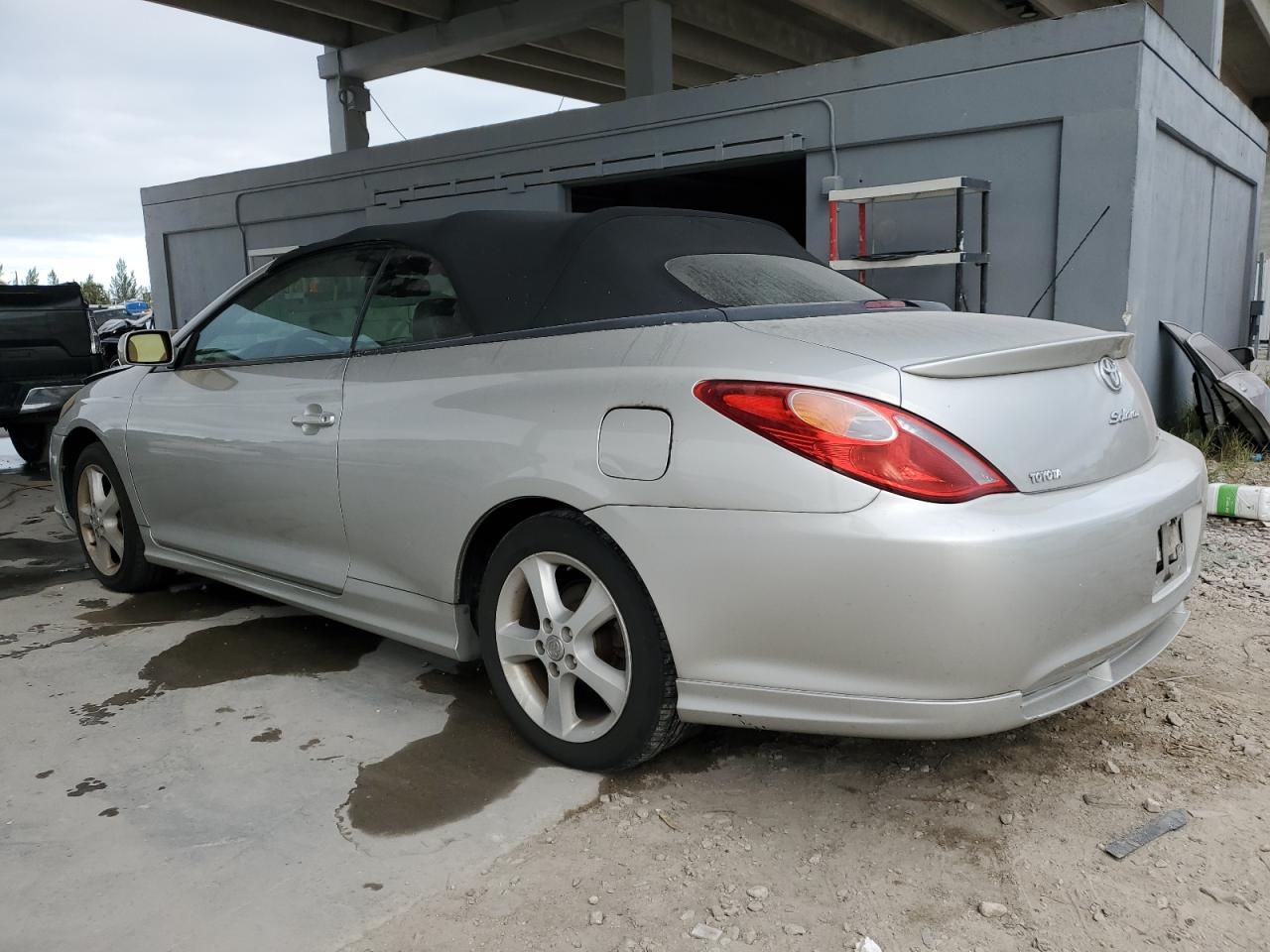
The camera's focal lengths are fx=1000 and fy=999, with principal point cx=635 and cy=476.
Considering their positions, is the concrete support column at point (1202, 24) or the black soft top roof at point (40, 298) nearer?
the black soft top roof at point (40, 298)

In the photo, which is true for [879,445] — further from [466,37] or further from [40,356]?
[466,37]

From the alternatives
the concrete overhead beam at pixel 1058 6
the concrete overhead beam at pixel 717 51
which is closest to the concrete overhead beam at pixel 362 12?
the concrete overhead beam at pixel 717 51

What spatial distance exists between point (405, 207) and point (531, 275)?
968 centimetres

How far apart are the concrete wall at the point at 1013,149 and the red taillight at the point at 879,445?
5977 millimetres

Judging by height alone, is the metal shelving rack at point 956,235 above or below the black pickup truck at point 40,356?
above

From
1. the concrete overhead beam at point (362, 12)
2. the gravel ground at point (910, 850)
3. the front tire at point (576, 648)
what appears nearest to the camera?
the gravel ground at point (910, 850)

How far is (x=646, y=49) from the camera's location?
12.9m

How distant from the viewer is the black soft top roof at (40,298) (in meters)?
8.68

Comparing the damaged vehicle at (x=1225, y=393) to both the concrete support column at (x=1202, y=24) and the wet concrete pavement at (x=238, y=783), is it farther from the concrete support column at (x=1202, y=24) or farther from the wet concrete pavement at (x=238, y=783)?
the wet concrete pavement at (x=238, y=783)

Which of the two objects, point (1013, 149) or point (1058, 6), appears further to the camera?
point (1058, 6)

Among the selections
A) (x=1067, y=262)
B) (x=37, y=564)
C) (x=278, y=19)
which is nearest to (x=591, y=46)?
(x=278, y=19)

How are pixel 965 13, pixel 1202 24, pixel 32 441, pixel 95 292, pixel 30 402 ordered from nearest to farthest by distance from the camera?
pixel 30 402 < pixel 32 441 < pixel 1202 24 < pixel 965 13 < pixel 95 292

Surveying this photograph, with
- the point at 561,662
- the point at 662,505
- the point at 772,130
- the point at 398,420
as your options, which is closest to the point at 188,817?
the point at 561,662

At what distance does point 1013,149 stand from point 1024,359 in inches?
241
